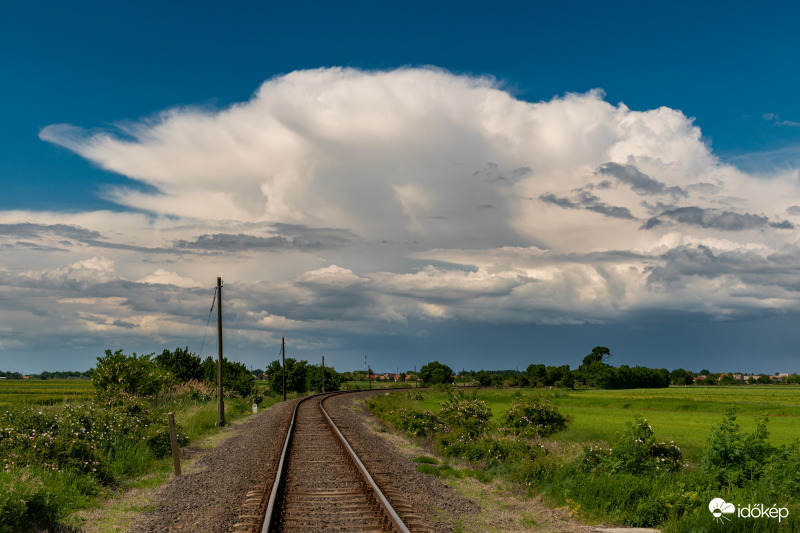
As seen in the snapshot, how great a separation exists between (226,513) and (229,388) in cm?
5586

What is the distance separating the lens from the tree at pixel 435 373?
141 meters

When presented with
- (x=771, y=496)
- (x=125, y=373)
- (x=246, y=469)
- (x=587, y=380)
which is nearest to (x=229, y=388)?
(x=125, y=373)

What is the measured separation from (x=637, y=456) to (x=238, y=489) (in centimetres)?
895

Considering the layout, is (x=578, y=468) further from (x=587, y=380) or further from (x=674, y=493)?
(x=587, y=380)

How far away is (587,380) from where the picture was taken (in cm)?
13650

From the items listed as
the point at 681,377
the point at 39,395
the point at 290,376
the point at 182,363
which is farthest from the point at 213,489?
the point at 681,377

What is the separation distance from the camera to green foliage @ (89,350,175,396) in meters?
30.6

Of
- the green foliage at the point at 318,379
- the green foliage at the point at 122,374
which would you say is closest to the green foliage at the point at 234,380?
the green foliage at the point at 122,374

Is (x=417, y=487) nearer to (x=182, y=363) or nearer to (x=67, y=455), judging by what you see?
(x=67, y=455)

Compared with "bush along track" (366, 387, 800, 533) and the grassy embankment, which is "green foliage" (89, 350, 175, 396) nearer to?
the grassy embankment

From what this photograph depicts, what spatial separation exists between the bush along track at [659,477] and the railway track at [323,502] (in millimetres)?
2873

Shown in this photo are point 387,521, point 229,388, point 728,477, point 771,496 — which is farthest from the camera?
point 229,388

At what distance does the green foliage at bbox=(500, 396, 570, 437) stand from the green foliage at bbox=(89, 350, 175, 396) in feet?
64.3

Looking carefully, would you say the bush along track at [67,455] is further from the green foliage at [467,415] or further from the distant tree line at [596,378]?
the distant tree line at [596,378]
